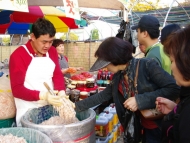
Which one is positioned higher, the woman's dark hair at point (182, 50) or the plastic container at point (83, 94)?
the woman's dark hair at point (182, 50)

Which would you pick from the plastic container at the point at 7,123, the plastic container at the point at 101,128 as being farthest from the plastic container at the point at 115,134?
the plastic container at the point at 7,123

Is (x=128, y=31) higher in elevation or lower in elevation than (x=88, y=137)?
higher

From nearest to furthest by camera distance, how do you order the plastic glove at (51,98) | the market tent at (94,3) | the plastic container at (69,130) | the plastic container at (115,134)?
the plastic container at (69,130)
the plastic glove at (51,98)
the market tent at (94,3)
the plastic container at (115,134)

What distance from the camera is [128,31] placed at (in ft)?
12.8

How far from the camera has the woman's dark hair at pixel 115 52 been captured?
6.00 feet

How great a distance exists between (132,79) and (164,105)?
1.19 ft

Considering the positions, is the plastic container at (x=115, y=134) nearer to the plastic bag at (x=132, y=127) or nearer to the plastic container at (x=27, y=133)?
the plastic bag at (x=132, y=127)

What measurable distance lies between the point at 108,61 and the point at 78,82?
189 cm

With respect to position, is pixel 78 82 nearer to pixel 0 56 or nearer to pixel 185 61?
pixel 185 61

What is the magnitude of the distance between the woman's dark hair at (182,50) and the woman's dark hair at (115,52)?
66 centimetres

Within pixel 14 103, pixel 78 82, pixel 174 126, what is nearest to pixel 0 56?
pixel 78 82

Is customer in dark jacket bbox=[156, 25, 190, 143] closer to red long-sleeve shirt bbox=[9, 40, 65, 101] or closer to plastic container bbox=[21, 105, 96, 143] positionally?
plastic container bbox=[21, 105, 96, 143]

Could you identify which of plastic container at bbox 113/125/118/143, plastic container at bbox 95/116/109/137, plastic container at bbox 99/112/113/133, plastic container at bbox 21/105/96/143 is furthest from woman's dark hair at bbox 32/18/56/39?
plastic container at bbox 113/125/118/143

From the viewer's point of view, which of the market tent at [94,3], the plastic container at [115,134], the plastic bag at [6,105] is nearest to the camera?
the plastic bag at [6,105]
